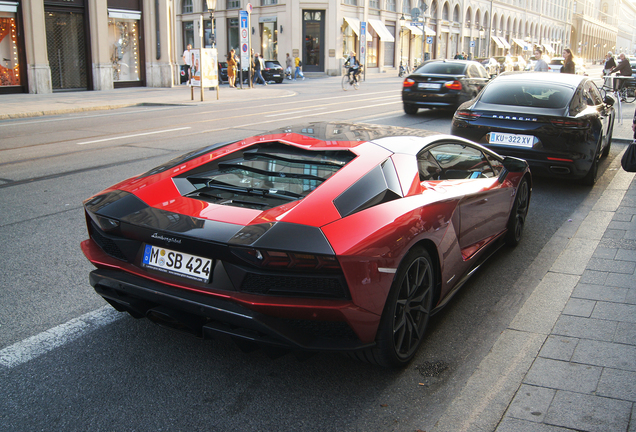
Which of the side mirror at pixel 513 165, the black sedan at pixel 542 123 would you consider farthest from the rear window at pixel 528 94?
the side mirror at pixel 513 165

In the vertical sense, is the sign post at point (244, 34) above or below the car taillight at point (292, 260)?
above

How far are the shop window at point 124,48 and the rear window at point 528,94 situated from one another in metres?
23.1

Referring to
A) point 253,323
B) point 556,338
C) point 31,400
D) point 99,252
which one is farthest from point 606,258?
point 31,400

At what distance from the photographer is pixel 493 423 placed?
2637 mm

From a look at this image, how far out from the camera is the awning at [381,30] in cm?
5026

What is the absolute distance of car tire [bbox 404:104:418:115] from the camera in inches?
640

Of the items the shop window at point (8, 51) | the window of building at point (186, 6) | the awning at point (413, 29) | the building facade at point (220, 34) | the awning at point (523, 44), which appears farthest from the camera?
the awning at point (523, 44)

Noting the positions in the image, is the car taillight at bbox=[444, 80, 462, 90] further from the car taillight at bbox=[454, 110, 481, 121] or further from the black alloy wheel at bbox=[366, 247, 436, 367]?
the black alloy wheel at bbox=[366, 247, 436, 367]

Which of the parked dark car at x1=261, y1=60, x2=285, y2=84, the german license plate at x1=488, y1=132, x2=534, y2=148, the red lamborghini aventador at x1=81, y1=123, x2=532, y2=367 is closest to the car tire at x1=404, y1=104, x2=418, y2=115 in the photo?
the german license plate at x1=488, y1=132, x2=534, y2=148

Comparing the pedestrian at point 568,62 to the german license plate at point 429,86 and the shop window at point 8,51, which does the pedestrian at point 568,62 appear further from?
the shop window at point 8,51

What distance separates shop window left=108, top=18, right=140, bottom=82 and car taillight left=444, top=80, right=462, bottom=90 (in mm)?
17818

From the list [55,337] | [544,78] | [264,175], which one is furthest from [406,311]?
[544,78]

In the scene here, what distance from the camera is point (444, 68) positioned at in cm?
1642

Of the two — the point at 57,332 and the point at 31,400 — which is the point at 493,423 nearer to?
the point at 31,400
